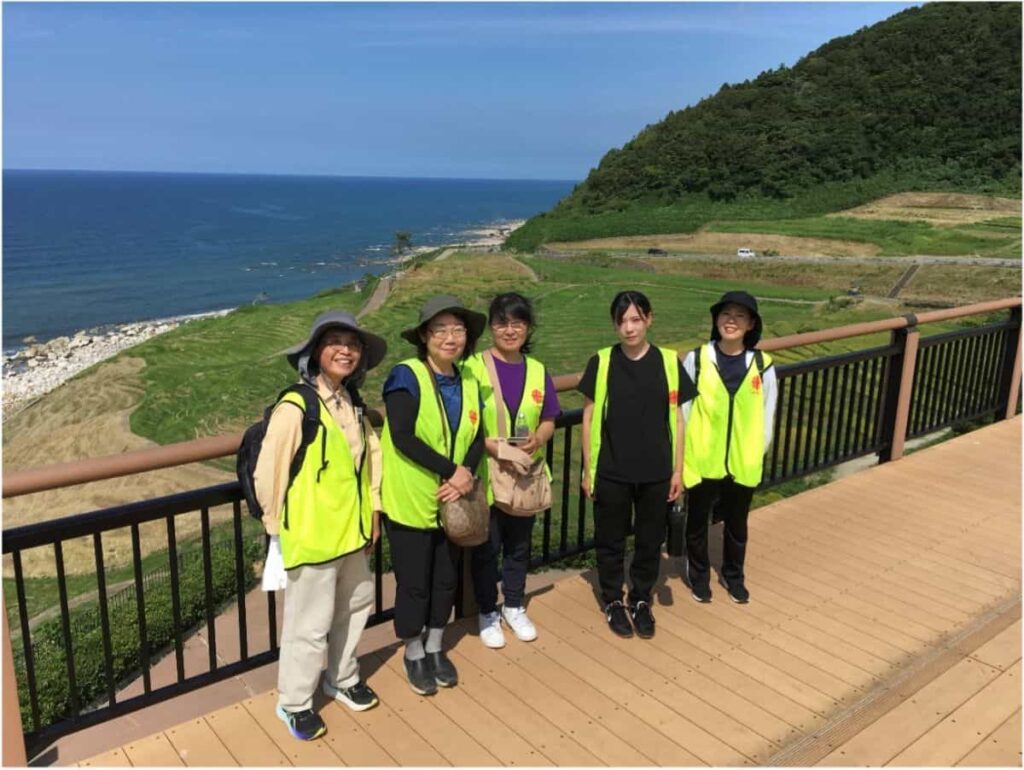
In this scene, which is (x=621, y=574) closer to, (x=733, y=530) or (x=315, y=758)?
(x=733, y=530)

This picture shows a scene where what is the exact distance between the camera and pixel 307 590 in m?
2.76

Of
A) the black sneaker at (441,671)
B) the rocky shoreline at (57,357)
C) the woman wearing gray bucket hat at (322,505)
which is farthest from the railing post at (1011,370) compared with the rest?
the rocky shoreline at (57,357)

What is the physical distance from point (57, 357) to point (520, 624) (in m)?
53.8

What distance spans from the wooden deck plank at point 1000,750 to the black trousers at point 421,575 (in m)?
1.83

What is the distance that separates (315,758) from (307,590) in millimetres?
549

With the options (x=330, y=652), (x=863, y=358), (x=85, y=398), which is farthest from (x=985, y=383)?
(x=85, y=398)

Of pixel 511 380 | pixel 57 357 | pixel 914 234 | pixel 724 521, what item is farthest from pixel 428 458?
pixel 914 234

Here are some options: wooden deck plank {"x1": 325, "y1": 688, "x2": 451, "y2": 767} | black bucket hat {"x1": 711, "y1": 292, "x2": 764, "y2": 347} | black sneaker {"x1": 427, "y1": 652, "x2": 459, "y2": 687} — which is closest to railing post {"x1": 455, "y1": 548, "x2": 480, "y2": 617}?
black sneaker {"x1": 427, "y1": 652, "x2": 459, "y2": 687}

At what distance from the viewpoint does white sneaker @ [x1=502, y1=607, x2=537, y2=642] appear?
140 inches

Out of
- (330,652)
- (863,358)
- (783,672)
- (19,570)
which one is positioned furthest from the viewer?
(863,358)

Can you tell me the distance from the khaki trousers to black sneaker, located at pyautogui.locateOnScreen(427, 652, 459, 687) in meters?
0.35

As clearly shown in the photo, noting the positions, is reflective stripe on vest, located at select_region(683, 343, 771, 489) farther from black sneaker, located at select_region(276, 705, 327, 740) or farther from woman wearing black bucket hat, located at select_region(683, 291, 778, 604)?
black sneaker, located at select_region(276, 705, 327, 740)

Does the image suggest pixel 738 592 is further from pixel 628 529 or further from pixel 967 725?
pixel 967 725

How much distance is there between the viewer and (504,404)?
3.15m
